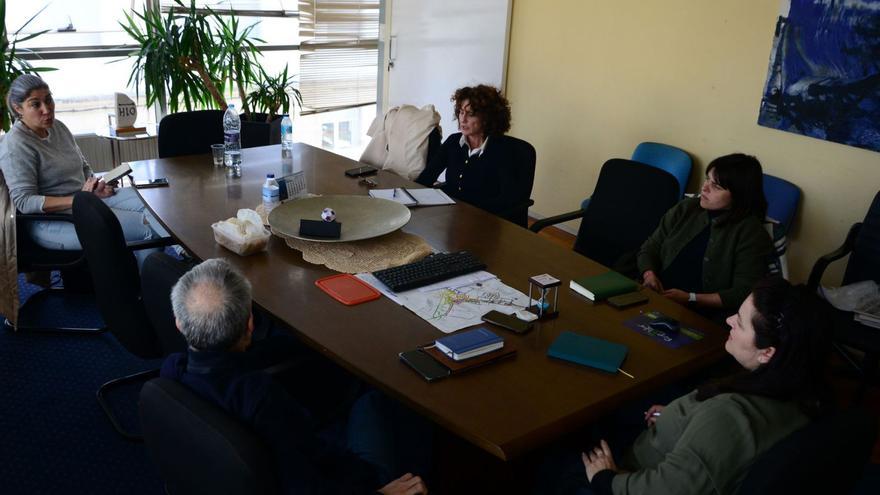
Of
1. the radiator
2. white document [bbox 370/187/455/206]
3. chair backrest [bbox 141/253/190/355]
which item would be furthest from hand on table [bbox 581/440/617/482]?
the radiator

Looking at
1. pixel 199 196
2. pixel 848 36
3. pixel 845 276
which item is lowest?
pixel 845 276

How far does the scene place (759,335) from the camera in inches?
68.9

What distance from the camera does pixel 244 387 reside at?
1656 mm

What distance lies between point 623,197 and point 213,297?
2.16m

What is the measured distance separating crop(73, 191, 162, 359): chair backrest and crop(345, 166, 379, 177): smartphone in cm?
135

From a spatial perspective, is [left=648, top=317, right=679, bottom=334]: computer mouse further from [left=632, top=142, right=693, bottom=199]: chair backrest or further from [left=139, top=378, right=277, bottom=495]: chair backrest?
[left=632, top=142, right=693, bottom=199]: chair backrest

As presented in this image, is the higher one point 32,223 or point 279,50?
point 279,50

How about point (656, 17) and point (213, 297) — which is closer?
point (213, 297)

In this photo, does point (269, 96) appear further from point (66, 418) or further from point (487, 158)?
point (66, 418)

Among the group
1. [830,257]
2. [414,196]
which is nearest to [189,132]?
[414,196]

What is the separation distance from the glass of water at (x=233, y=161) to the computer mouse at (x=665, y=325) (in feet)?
7.37

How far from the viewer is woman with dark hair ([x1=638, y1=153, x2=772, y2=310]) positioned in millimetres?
2785

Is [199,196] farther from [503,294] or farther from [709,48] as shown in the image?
[709,48]

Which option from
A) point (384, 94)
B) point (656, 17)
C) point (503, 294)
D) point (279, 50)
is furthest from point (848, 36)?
point (279, 50)
